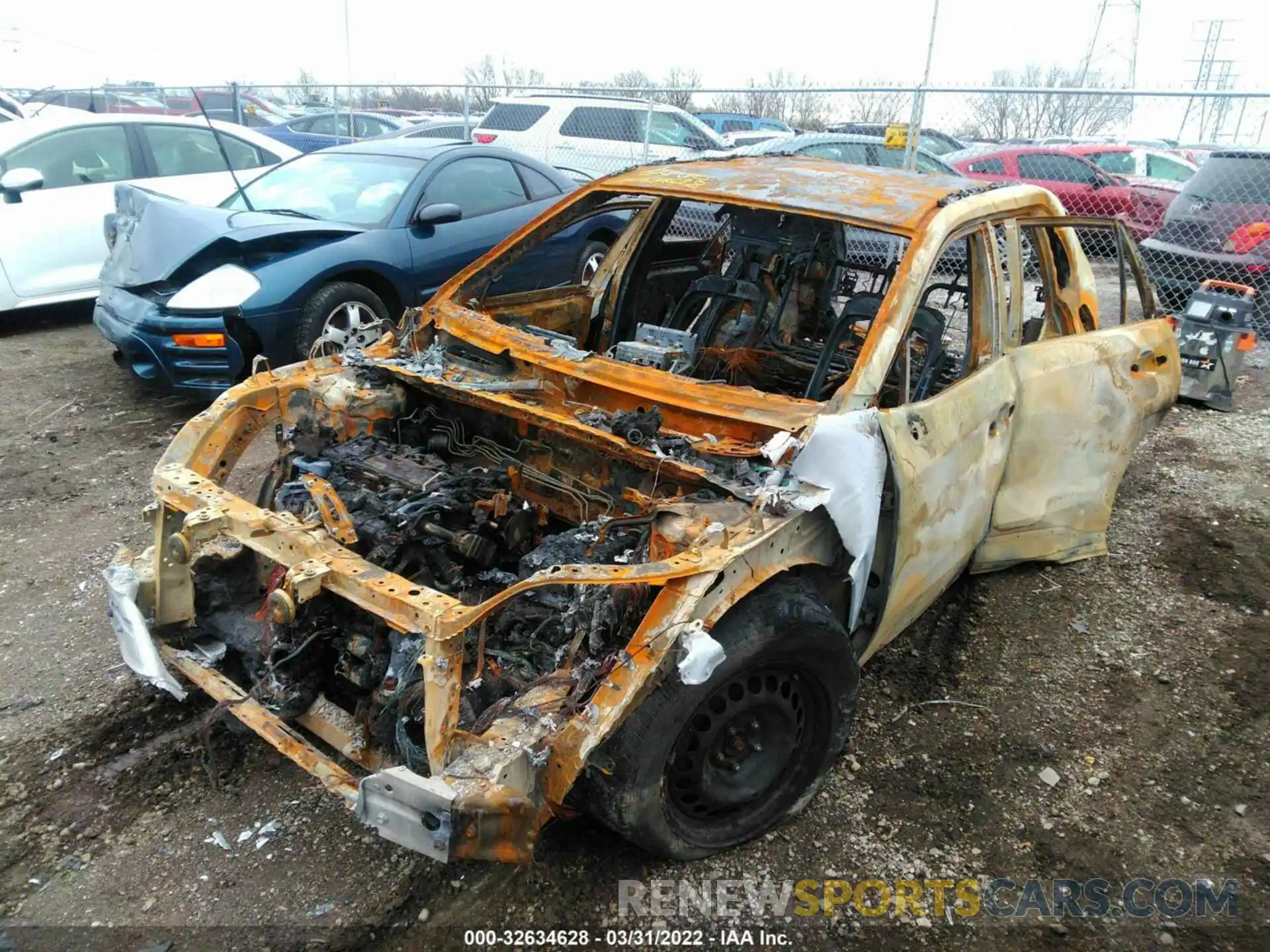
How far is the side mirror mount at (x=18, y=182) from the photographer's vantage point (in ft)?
22.3

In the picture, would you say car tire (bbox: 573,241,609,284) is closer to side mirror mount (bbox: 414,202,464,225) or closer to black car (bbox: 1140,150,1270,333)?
side mirror mount (bbox: 414,202,464,225)

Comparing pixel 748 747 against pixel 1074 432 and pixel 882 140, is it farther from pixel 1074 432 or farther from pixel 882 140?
pixel 882 140

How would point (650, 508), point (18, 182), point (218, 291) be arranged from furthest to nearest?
point (18, 182) < point (218, 291) < point (650, 508)

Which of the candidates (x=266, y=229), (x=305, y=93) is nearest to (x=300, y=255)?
(x=266, y=229)

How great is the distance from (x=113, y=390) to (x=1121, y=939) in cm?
663

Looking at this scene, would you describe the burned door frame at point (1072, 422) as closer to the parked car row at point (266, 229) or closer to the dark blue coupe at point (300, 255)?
the parked car row at point (266, 229)

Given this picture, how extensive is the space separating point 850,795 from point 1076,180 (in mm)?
11219

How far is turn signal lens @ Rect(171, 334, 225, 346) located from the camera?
5.29 meters

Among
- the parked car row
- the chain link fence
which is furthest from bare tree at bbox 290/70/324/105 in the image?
the parked car row

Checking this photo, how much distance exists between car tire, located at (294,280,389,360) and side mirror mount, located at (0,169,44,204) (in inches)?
121

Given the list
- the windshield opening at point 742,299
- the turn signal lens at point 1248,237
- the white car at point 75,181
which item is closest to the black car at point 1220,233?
the turn signal lens at point 1248,237

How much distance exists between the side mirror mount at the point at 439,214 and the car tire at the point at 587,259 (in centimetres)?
110

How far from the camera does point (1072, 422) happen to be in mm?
3580

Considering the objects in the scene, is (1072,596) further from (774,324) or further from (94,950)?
(94,950)
